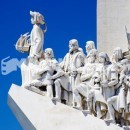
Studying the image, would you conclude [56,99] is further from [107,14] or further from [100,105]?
[107,14]

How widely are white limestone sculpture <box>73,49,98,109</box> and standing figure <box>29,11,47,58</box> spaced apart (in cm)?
136

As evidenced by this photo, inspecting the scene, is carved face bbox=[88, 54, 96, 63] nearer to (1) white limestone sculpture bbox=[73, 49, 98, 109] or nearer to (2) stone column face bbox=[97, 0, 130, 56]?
(1) white limestone sculpture bbox=[73, 49, 98, 109]

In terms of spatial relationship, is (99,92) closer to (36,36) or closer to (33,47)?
(33,47)

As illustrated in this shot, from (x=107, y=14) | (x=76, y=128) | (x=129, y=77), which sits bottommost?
(x=76, y=128)

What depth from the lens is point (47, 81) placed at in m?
11.5

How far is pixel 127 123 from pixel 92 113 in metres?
0.74

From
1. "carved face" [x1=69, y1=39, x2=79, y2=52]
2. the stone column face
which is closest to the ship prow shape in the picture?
"carved face" [x1=69, y1=39, x2=79, y2=52]

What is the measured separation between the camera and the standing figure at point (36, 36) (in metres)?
12.3

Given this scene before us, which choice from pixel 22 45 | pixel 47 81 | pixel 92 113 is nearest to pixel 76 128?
pixel 92 113

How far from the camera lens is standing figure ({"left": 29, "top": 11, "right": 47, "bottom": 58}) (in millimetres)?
12273

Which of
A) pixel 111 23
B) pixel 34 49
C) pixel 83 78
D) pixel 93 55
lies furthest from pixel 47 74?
pixel 111 23

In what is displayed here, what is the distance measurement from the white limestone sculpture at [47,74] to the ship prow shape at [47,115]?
17cm

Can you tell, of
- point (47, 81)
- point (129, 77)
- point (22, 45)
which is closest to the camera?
point (129, 77)

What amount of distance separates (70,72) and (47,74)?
19.7 inches
